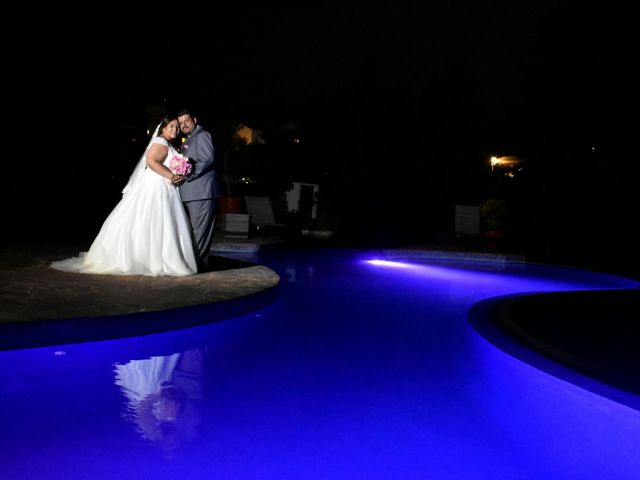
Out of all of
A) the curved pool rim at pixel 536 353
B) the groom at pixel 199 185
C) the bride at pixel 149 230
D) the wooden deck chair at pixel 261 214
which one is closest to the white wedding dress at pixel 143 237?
the bride at pixel 149 230

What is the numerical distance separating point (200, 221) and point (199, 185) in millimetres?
462

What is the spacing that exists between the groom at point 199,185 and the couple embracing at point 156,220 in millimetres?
12

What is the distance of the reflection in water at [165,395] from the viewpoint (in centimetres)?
301

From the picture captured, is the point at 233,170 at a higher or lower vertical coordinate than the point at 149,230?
higher

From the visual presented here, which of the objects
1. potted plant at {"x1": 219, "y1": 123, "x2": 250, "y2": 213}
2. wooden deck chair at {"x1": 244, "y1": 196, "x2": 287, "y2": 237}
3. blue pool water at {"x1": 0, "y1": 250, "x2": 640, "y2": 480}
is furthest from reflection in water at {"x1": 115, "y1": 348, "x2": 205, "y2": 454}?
potted plant at {"x1": 219, "y1": 123, "x2": 250, "y2": 213}

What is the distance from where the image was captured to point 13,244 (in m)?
9.61

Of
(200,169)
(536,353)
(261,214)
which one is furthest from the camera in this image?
(261,214)

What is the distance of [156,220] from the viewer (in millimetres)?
6852

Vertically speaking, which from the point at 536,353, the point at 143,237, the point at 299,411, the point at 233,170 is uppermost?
the point at 233,170

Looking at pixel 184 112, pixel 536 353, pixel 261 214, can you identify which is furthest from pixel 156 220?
pixel 261 214

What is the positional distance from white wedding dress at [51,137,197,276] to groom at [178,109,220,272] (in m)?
0.29

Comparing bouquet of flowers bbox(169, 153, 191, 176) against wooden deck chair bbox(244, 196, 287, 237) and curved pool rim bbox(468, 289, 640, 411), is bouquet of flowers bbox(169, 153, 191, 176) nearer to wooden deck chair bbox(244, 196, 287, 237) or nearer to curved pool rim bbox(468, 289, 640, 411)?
curved pool rim bbox(468, 289, 640, 411)

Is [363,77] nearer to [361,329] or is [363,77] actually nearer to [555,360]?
[361,329]

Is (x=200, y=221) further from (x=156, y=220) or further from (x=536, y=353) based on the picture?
(x=536, y=353)
